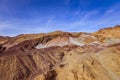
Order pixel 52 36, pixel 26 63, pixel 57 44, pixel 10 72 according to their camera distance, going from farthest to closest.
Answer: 1. pixel 52 36
2. pixel 57 44
3. pixel 26 63
4. pixel 10 72

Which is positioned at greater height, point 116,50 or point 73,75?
point 116,50

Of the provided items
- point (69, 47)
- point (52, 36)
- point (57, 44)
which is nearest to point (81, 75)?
point (69, 47)

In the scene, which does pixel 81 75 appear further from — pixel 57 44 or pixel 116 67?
pixel 57 44

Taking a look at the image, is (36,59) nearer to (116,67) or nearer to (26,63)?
(26,63)

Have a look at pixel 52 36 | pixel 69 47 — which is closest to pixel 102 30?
pixel 69 47

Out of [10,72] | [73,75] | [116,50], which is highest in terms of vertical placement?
[116,50]

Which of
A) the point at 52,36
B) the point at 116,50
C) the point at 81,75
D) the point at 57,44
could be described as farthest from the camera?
the point at 52,36

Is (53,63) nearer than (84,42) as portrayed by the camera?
Yes
